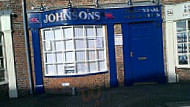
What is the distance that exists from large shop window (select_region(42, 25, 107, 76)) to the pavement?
0.98 m

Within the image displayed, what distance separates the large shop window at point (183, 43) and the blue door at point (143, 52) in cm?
99

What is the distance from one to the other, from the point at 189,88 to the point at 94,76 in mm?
3641

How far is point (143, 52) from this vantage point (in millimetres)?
8359

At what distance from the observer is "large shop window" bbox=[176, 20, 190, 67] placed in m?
8.21

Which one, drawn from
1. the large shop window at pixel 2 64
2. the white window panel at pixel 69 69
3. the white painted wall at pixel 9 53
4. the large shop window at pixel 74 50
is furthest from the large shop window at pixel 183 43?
the large shop window at pixel 2 64

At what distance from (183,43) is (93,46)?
3.80 metres

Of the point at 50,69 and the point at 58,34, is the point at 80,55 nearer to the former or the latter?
the point at 58,34

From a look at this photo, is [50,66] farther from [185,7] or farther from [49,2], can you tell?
[185,7]

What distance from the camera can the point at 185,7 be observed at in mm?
8102

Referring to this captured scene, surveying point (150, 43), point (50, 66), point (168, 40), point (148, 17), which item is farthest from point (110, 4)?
point (50, 66)

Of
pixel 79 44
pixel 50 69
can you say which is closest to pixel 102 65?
pixel 79 44

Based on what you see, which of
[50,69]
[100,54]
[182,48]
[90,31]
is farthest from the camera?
[182,48]

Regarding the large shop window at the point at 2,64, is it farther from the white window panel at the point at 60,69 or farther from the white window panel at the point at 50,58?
the white window panel at the point at 60,69

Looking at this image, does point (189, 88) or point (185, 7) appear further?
point (185, 7)
